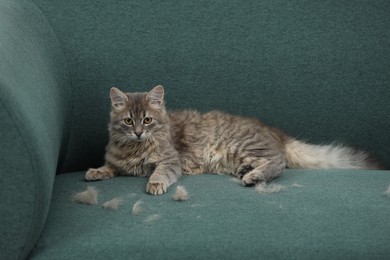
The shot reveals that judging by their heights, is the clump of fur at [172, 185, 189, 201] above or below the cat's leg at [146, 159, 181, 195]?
above

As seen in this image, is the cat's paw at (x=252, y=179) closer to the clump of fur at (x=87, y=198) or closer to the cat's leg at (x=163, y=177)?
the cat's leg at (x=163, y=177)

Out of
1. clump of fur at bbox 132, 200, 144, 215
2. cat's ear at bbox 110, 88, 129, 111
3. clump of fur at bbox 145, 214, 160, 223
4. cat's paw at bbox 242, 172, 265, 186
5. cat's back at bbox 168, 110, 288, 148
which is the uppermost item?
cat's ear at bbox 110, 88, 129, 111

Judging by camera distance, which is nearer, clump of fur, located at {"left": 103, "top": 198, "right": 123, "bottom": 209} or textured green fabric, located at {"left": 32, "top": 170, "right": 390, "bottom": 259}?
textured green fabric, located at {"left": 32, "top": 170, "right": 390, "bottom": 259}

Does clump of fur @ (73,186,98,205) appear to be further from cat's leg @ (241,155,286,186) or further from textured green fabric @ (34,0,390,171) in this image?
textured green fabric @ (34,0,390,171)

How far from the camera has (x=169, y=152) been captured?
2.54 m

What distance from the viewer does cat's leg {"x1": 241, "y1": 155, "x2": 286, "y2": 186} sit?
2.23 metres

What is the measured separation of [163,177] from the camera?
2178 millimetres

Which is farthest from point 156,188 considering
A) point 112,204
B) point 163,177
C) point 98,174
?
point 98,174

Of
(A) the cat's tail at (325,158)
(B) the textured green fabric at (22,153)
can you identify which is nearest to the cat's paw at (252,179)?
(A) the cat's tail at (325,158)

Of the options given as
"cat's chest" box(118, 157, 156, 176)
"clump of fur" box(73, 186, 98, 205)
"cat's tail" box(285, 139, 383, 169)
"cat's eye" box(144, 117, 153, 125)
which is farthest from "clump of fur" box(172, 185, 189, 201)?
"cat's tail" box(285, 139, 383, 169)

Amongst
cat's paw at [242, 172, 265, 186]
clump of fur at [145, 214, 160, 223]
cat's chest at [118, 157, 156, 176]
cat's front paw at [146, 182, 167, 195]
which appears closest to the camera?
clump of fur at [145, 214, 160, 223]

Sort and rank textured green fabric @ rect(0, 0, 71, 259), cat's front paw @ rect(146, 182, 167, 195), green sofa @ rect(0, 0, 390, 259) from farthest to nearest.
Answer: green sofa @ rect(0, 0, 390, 259), cat's front paw @ rect(146, 182, 167, 195), textured green fabric @ rect(0, 0, 71, 259)

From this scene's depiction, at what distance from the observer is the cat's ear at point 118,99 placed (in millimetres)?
2506

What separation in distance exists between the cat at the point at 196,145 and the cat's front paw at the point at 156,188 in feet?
1.05
